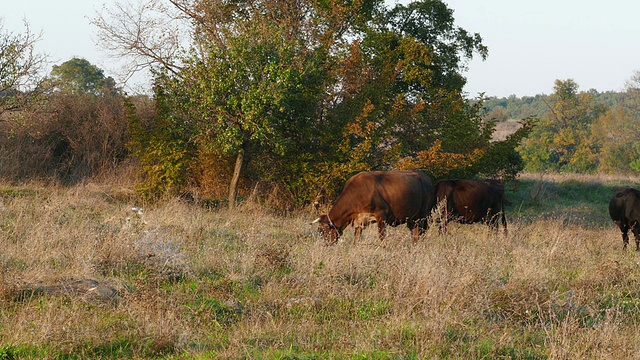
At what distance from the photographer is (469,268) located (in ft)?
29.1

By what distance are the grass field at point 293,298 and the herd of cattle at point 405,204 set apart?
61.7 inches

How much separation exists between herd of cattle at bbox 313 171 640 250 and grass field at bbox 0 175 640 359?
5.14 feet

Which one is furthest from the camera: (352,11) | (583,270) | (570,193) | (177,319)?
(570,193)

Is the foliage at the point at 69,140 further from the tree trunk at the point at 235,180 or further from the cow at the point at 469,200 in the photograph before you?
the cow at the point at 469,200

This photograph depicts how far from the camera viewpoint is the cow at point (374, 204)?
13758 mm

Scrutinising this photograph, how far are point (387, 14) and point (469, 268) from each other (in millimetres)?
19932

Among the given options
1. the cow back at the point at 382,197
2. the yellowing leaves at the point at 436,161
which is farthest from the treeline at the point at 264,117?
the cow back at the point at 382,197

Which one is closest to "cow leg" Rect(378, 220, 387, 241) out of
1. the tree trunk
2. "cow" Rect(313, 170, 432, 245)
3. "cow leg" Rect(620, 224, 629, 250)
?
"cow" Rect(313, 170, 432, 245)

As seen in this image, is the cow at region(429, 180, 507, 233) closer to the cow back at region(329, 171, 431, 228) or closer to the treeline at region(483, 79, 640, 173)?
the cow back at region(329, 171, 431, 228)

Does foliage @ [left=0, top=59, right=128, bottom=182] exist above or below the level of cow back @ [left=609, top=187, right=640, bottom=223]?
above

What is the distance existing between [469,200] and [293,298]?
9939 mm

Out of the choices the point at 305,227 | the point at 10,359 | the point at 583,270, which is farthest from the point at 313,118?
the point at 10,359

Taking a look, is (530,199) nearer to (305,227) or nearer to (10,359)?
(305,227)

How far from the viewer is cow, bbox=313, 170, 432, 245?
45.1 feet
